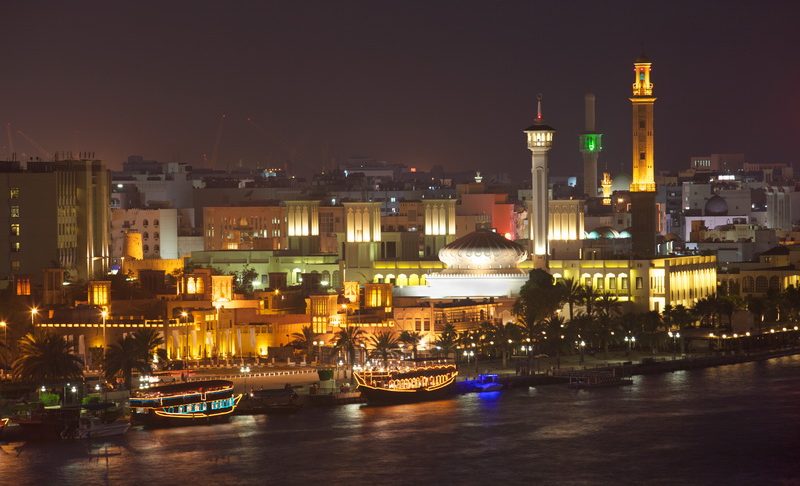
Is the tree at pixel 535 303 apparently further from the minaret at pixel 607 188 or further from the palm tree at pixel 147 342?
the minaret at pixel 607 188

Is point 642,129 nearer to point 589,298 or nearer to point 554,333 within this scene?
point 589,298

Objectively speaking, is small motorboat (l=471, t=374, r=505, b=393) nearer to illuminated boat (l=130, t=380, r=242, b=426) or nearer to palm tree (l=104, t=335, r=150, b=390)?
illuminated boat (l=130, t=380, r=242, b=426)

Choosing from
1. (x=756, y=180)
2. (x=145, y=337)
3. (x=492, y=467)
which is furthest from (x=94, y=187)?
(x=756, y=180)

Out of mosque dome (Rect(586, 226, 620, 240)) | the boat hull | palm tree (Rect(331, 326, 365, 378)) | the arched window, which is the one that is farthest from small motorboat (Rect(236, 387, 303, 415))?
the arched window

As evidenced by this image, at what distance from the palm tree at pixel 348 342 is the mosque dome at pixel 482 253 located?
11975 millimetres

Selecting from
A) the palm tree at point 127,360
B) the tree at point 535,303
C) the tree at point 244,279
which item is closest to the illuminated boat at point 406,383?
the palm tree at point 127,360

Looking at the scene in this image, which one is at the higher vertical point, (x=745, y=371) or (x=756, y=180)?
(x=756, y=180)

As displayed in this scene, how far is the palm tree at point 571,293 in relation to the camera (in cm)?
9575

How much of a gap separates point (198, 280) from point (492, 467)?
85.9 ft

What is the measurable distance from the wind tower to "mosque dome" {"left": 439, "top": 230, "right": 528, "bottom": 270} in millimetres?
8752

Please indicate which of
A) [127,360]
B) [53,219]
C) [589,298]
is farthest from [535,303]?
[53,219]

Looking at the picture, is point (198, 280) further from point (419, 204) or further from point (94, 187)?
point (419, 204)

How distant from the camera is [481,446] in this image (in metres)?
72.2

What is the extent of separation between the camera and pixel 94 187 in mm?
106000
